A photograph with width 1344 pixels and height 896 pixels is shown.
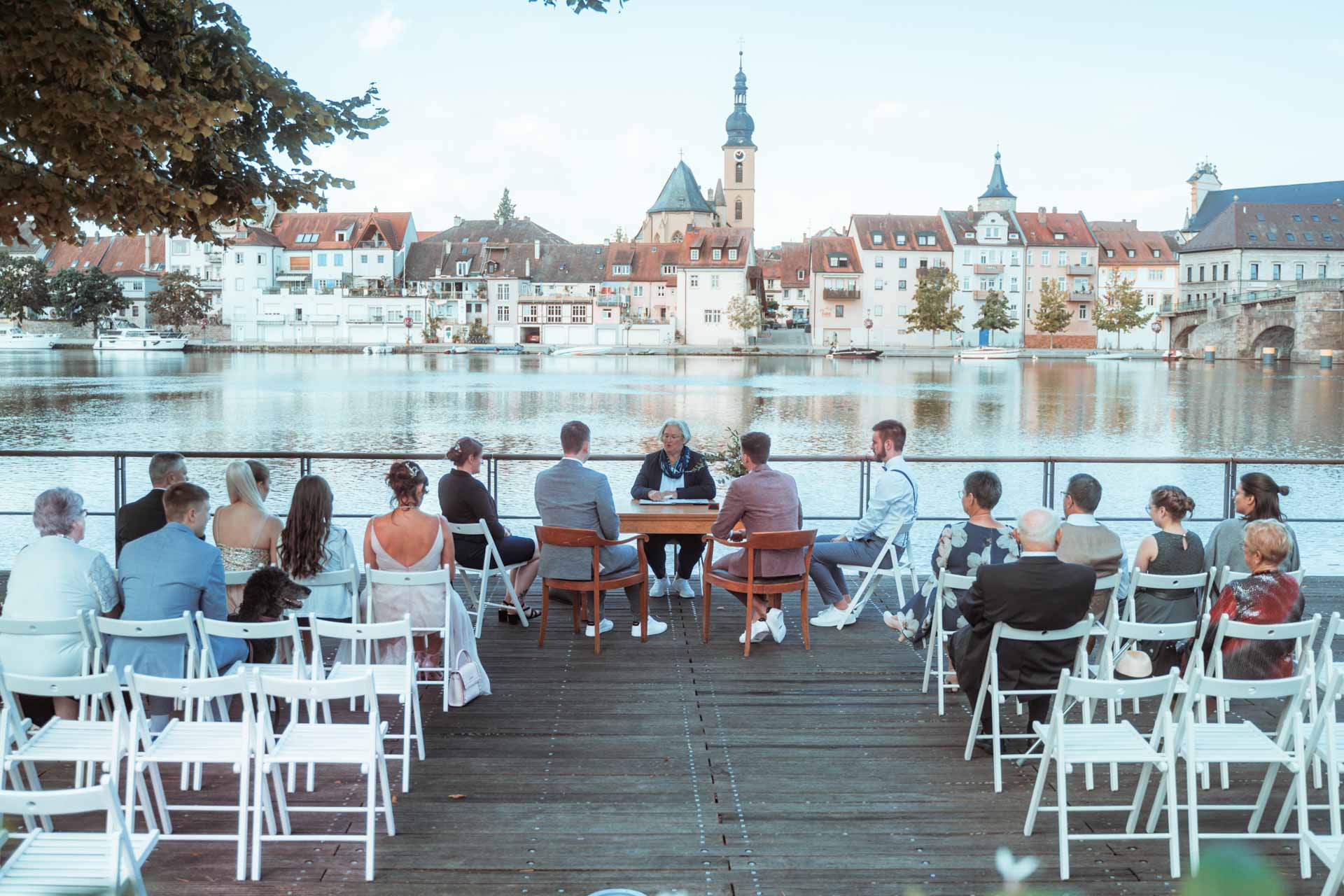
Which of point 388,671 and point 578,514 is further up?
point 578,514

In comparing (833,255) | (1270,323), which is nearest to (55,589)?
(1270,323)

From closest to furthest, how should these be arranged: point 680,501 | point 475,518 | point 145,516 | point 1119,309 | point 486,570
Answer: point 145,516 < point 486,570 < point 475,518 < point 680,501 < point 1119,309

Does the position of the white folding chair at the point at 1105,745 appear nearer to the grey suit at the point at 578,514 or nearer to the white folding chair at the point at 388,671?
the white folding chair at the point at 388,671

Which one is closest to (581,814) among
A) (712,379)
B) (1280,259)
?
(712,379)

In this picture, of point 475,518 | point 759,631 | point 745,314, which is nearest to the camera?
point 759,631

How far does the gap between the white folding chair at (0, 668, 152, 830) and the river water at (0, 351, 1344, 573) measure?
847 centimetres

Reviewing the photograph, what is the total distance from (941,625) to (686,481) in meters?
2.93

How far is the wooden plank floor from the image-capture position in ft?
13.7

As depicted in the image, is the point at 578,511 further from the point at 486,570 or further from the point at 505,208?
the point at 505,208

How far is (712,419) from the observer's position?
137 feet

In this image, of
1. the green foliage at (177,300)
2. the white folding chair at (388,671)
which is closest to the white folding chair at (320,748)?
the white folding chair at (388,671)

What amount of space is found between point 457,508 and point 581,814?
3335 mm

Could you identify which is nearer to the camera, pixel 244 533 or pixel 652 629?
pixel 244 533

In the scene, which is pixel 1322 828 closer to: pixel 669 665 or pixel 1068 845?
pixel 1068 845
